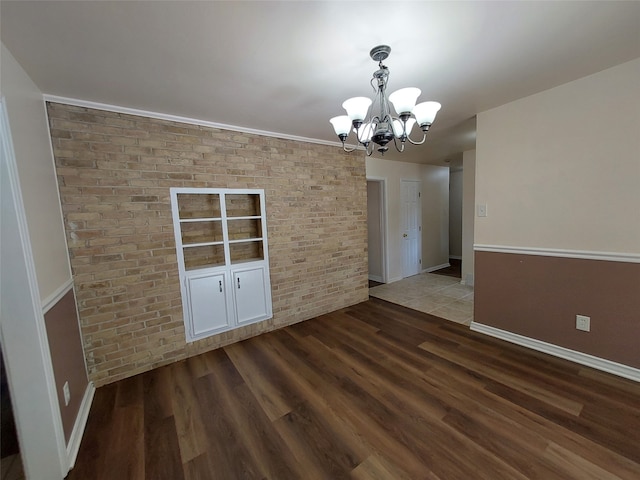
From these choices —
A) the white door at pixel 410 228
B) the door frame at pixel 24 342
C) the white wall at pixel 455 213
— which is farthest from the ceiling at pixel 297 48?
the white wall at pixel 455 213

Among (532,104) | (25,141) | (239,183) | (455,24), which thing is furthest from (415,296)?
(25,141)

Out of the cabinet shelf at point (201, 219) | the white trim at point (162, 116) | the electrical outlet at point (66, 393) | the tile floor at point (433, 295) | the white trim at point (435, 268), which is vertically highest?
the white trim at point (162, 116)

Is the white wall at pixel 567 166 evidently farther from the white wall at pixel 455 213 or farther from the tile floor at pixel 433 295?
the white wall at pixel 455 213

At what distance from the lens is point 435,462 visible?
144cm

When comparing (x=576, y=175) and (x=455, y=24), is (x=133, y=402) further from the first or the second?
(x=576, y=175)

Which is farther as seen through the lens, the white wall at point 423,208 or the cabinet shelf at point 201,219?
the white wall at point 423,208

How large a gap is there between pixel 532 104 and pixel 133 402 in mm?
4238

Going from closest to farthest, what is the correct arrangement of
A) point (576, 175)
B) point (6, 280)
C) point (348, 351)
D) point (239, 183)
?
point (6, 280) → point (576, 175) → point (348, 351) → point (239, 183)

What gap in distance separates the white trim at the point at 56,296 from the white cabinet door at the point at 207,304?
0.87m

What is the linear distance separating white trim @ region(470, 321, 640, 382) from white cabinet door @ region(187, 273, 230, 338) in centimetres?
282

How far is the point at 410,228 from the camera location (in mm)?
5422

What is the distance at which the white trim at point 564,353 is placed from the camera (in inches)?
80.8

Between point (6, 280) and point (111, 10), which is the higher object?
point (111, 10)

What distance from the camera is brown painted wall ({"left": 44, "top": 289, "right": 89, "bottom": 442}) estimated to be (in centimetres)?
159
